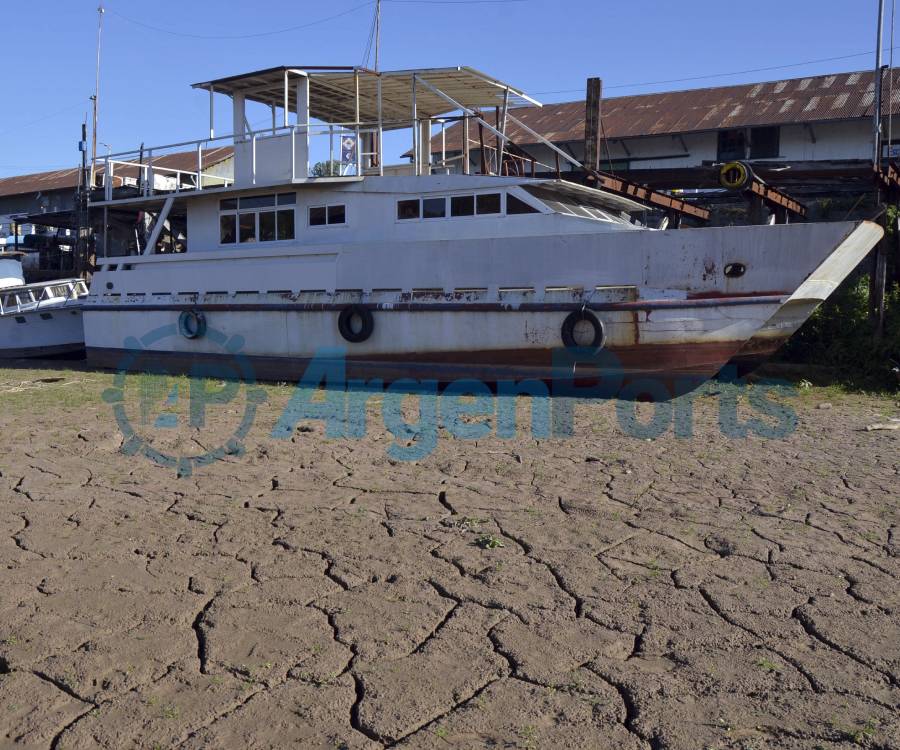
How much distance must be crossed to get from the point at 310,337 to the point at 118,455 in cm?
527

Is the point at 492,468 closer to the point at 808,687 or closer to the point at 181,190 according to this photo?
the point at 808,687

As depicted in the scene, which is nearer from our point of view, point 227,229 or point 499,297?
point 499,297

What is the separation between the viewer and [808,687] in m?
3.53

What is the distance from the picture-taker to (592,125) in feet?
45.0

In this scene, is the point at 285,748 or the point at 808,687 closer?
the point at 285,748

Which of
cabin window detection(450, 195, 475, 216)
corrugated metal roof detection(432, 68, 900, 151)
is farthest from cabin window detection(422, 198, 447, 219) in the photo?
corrugated metal roof detection(432, 68, 900, 151)

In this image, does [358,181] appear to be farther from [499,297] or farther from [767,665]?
[767,665]

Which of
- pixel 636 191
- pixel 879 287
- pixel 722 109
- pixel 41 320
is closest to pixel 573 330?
pixel 636 191

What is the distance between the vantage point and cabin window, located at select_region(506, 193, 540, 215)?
11336 millimetres

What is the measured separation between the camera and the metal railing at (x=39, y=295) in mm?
15703

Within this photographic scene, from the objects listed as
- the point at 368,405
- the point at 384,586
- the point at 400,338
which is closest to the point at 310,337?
the point at 400,338

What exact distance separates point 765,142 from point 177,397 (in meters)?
19.0

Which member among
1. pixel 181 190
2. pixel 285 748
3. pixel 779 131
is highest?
pixel 779 131

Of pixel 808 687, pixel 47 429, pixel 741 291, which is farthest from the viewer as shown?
pixel 741 291
